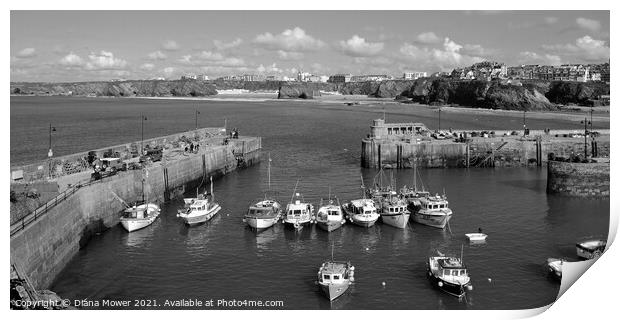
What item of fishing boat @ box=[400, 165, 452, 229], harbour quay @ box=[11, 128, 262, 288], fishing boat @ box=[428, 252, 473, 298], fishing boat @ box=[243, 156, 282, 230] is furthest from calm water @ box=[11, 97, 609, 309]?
harbour quay @ box=[11, 128, 262, 288]

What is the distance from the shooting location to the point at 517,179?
54562 millimetres

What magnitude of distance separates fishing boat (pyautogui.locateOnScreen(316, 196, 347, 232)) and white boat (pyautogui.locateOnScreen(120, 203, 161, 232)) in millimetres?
10630

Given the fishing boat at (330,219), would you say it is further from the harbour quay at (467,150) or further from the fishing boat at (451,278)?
the harbour quay at (467,150)

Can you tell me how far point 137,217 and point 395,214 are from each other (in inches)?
630

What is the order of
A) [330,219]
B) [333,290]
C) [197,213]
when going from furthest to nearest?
[197,213] < [330,219] < [333,290]

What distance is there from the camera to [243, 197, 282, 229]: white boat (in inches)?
1404

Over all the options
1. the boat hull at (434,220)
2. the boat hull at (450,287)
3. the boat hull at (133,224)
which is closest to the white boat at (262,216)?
the boat hull at (133,224)

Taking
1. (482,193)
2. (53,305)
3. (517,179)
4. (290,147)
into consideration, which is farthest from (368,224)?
(290,147)

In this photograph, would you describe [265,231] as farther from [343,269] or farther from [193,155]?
[193,155]

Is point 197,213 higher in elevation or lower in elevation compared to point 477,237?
higher

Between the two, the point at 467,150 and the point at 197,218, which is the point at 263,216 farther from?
→ the point at 467,150

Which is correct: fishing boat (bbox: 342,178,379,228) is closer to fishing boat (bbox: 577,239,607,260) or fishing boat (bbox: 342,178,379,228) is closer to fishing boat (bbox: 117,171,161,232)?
fishing boat (bbox: 577,239,607,260)

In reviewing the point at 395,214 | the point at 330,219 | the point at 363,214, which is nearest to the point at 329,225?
the point at 330,219

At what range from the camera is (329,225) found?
35.3 m
